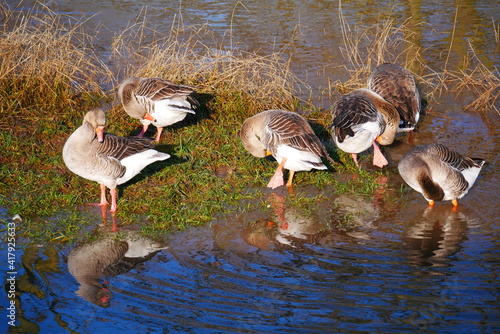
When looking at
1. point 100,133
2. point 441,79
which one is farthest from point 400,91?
point 100,133

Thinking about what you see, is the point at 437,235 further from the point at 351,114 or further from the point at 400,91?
the point at 400,91

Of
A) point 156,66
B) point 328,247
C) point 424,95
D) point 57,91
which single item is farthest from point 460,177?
point 57,91

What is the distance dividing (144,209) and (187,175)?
34.2 inches

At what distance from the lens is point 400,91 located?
334 inches

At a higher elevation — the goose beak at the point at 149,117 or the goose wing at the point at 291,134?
the goose wing at the point at 291,134

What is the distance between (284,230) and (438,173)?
1786 millimetres

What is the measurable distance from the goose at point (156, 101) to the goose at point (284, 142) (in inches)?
35.5

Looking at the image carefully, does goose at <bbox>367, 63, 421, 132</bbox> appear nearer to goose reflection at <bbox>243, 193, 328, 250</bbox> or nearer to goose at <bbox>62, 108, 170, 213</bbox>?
goose reflection at <bbox>243, 193, 328, 250</bbox>

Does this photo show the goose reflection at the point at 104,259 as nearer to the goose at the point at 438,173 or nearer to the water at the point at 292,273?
the water at the point at 292,273

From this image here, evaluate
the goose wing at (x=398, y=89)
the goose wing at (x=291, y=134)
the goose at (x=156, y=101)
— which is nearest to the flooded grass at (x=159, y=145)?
the goose at (x=156, y=101)

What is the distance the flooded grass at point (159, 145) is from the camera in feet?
20.5

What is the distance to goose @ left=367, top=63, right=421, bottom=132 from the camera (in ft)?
26.3

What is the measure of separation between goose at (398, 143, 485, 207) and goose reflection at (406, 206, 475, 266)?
0.18m

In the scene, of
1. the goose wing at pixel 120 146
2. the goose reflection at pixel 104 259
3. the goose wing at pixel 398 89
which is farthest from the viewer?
the goose wing at pixel 398 89
